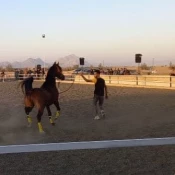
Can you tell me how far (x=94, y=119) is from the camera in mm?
15508

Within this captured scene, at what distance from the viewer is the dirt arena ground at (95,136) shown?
7.46 m

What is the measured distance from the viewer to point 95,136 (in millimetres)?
11328

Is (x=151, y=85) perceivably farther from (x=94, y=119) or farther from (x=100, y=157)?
(x=100, y=157)

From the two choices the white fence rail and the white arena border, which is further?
the white fence rail

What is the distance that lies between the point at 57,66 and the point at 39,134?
9.90 feet

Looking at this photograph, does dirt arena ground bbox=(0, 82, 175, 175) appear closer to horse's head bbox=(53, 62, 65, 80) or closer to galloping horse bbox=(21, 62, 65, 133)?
galloping horse bbox=(21, 62, 65, 133)

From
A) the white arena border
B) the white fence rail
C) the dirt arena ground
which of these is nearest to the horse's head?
the dirt arena ground

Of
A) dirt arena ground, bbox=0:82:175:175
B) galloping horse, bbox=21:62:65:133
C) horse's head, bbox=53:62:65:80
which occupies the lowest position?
dirt arena ground, bbox=0:82:175:175

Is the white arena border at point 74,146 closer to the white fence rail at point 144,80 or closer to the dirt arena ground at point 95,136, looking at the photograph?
the dirt arena ground at point 95,136

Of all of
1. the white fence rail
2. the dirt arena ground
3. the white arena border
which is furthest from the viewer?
the white fence rail

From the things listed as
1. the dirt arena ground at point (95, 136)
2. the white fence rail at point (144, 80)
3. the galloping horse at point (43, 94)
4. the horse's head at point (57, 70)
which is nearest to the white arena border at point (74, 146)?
the dirt arena ground at point (95, 136)

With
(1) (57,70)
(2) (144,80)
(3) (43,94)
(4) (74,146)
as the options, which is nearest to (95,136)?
(3) (43,94)

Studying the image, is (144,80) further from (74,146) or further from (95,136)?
(74,146)

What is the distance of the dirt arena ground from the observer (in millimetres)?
7461
